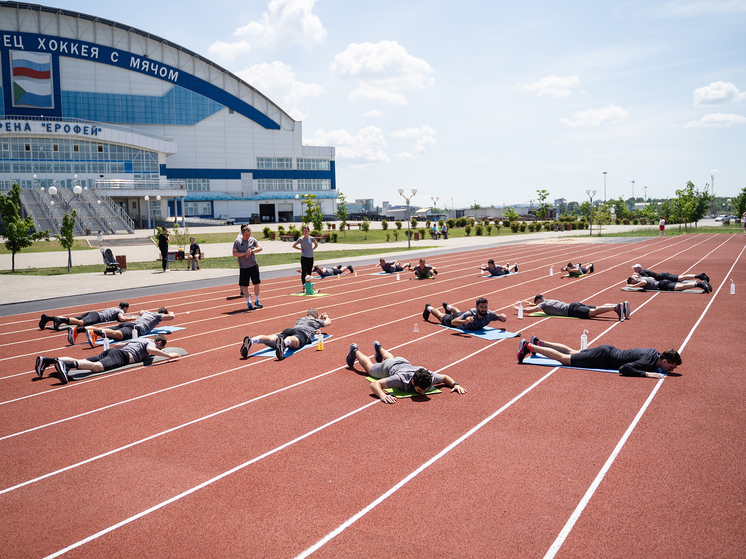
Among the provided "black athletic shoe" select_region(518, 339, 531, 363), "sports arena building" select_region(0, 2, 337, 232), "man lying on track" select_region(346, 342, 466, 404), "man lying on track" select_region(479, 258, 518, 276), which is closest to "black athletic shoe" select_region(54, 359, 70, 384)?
"man lying on track" select_region(346, 342, 466, 404)

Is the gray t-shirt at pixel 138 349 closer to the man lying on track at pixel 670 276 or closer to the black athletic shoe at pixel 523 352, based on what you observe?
the black athletic shoe at pixel 523 352

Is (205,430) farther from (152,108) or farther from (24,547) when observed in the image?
(152,108)

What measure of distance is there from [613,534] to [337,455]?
8.96 feet

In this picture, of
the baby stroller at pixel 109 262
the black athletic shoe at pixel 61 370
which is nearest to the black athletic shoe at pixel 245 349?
the black athletic shoe at pixel 61 370

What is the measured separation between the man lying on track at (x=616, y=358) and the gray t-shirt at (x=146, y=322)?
7.74m

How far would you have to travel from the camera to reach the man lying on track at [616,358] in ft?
26.6

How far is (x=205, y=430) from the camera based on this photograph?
6445 mm

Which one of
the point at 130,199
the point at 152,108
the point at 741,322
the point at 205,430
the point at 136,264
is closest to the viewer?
the point at 205,430

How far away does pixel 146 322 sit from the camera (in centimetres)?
1144

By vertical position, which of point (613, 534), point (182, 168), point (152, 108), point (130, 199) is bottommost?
point (613, 534)

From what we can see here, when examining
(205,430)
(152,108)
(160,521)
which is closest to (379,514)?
(160,521)

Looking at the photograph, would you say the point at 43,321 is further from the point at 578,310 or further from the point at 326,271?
the point at 578,310

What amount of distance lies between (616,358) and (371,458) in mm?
4857

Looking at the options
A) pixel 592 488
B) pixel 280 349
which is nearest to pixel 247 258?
pixel 280 349
